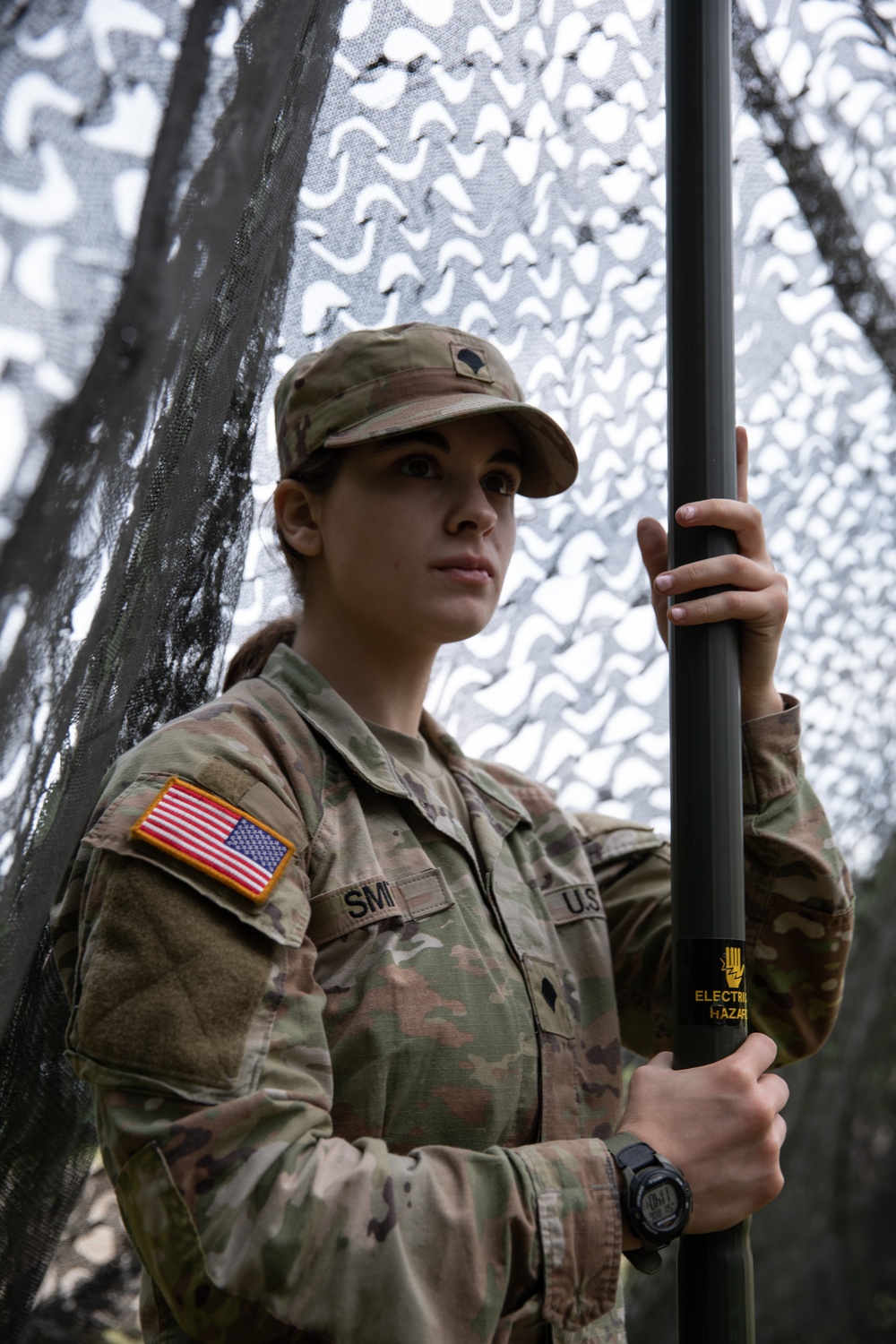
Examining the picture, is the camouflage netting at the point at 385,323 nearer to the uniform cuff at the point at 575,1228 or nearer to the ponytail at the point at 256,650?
the ponytail at the point at 256,650

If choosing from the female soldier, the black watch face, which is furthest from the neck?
the black watch face

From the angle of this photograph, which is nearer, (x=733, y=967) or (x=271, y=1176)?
(x=271, y=1176)

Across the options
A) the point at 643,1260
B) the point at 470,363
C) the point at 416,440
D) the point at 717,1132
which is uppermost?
the point at 470,363

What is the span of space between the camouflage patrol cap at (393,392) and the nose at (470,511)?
0.09 m

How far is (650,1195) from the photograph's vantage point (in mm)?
1010

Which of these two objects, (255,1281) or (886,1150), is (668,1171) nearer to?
(255,1281)

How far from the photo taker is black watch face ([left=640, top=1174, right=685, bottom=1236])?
3.29 ft

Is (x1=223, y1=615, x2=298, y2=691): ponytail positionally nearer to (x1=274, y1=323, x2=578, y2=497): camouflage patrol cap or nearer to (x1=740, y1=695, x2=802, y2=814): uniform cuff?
(x1=274, y1=323, x2=578, y2=497): camouflage patrol cap

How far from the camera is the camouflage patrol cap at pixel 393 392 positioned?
1.33m

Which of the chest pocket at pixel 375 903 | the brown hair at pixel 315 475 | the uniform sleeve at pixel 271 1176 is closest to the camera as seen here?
the uniform sleeve at pixel 271 1176

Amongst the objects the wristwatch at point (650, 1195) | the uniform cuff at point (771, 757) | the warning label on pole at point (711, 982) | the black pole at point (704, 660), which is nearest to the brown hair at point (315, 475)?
the black pole at point (704, 660)

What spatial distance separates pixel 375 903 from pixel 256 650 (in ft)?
1.37

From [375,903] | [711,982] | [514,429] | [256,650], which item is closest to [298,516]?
[256,650]

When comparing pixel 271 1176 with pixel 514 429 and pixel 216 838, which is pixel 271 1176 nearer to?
pixel 216 838
